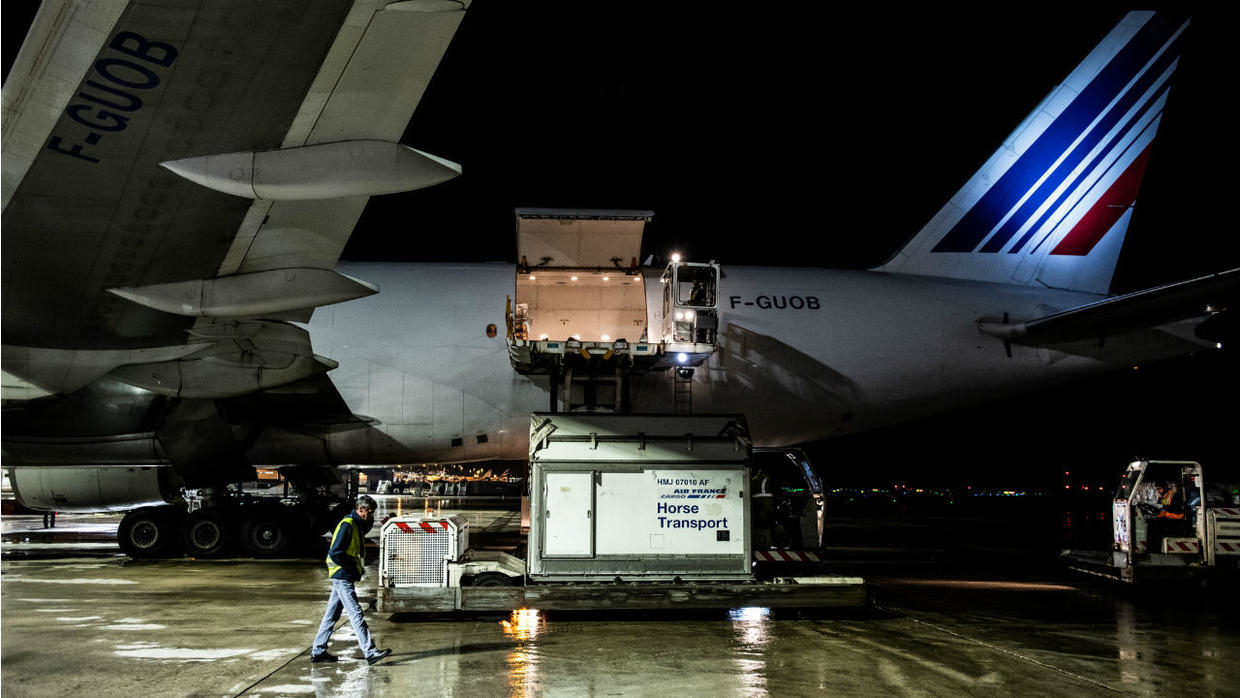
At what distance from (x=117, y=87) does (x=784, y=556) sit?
31.0ft

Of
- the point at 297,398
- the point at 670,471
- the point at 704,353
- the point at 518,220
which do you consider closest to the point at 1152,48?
the point at 704,353

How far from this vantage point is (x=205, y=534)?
58.6 feet

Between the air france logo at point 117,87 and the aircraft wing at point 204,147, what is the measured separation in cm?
1

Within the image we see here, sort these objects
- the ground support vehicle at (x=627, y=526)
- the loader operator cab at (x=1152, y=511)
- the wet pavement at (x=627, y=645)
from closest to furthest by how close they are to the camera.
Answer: the wet pavement at (x=627, y=645) → the ground support vehicle at (x=627, y=526) → the loader operator cab at (x=1152, y=511)

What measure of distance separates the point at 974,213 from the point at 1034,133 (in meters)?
2.02

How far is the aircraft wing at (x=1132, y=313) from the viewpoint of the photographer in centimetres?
1320

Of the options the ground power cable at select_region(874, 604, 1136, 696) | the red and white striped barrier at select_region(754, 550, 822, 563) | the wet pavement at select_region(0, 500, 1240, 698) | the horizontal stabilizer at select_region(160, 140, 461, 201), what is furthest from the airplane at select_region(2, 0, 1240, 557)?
the ground power cable at select_region(874, 604, 1136, 696)

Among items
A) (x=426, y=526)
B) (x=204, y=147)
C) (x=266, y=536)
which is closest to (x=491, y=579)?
(x=426, y=526)

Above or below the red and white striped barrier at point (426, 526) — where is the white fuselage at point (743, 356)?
above

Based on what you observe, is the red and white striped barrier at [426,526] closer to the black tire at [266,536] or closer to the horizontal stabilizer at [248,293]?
the horizontal stabilizer at [248,293]

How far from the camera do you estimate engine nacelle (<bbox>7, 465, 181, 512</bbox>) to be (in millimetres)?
17719

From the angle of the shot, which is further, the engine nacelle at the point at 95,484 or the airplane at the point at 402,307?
the engine nacelle at the point at 95,484

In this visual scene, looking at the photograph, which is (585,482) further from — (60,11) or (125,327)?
(60,11)

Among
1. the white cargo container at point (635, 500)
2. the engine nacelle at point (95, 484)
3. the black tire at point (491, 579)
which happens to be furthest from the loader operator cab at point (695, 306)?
the engine nacelle at point (95, 484)
